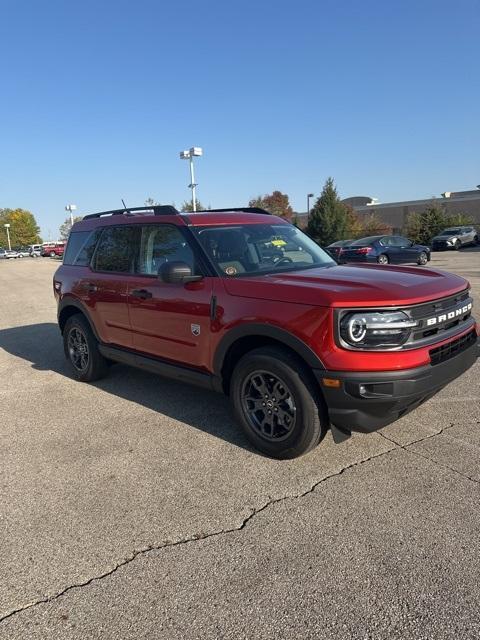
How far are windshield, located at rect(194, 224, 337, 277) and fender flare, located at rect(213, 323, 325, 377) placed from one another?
537mm

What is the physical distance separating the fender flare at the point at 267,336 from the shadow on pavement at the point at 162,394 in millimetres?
612

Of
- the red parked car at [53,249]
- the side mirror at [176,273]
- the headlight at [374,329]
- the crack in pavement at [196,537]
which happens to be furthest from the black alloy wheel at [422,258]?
the red parked car at [53,249]

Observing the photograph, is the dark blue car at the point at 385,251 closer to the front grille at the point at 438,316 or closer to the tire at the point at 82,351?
the tire at the point at 82,351

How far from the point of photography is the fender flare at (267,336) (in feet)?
10.6

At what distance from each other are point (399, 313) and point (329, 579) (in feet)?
5.28

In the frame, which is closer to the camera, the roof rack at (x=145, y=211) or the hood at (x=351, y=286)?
the hood at (x=351, y=286)

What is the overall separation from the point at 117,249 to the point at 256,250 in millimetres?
1640

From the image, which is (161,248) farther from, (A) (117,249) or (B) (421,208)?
(B) (421,208)

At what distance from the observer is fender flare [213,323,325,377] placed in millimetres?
3236

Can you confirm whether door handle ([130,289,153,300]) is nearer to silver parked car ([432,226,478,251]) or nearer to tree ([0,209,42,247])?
silver parked car ([432,226,478,251])

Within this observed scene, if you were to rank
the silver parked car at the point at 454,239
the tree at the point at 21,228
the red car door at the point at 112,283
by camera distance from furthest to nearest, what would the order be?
the tree at the point at 21,228 < the silver parked car at the point at 454,239 < the red car door at the point at 112,283

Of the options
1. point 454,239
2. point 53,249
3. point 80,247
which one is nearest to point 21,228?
point 53,249

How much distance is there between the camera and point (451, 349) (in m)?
3.50

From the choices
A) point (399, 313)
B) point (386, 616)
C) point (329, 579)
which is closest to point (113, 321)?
point (399, 313)
